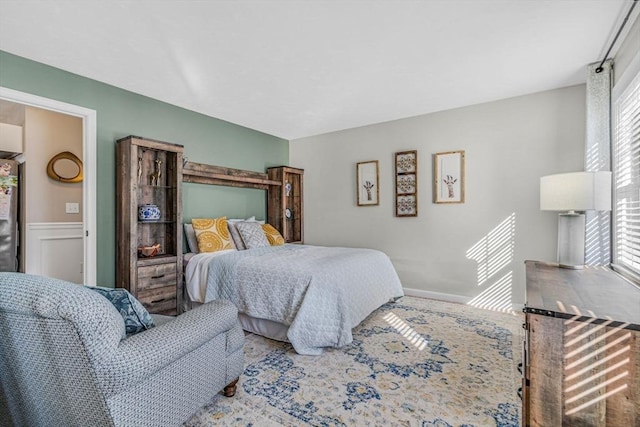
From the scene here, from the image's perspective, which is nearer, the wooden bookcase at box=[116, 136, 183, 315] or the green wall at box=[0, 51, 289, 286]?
the green wall at box=[0, 51, 289, 286]

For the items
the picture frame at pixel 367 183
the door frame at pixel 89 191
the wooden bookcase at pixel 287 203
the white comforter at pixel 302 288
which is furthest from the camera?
the wooden bookcase at pixel 287 203

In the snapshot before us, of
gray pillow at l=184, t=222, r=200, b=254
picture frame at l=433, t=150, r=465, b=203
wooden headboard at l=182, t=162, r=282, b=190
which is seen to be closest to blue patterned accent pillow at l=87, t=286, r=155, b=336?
gray pillow at l=184, t=222, r=200, b=254

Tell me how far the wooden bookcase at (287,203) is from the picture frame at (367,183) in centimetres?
109

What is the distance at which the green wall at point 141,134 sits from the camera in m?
2.71

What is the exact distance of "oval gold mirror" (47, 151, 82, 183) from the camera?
3.83 m

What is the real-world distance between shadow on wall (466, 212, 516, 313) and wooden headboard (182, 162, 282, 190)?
3126 millimetres

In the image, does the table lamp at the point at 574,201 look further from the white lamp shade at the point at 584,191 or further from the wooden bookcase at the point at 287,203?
the wooden bookcase at the point at 287,203

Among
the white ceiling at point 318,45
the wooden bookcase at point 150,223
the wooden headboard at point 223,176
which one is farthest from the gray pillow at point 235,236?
the white ceiling at point 318,45

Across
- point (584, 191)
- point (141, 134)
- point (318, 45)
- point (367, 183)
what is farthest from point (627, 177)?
point (141, 134)

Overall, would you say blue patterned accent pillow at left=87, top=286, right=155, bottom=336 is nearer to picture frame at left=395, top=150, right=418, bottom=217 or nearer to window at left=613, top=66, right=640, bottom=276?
window at left=613, top=66, right=640, bottom=276

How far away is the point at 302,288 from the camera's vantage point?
2521mm

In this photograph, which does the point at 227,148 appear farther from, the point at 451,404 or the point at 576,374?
the point at 576,374

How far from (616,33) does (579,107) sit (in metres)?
1.09

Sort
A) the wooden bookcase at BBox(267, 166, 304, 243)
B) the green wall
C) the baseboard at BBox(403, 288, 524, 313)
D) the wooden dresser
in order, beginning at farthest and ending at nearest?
1. the wooden bookcase at BBox(267, 166, 304, 243)
2. the baseboard at BBox(403, 288, 524, 313)
3. the green wall
4. the wooden dresser
